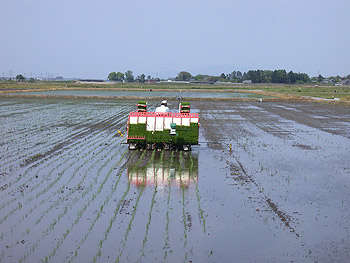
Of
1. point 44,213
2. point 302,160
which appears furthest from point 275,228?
point 302,160

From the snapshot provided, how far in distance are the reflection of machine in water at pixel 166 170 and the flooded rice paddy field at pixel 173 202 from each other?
4 centimetres

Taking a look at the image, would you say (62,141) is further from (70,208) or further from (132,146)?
(70,208)

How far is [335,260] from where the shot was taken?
905 cm

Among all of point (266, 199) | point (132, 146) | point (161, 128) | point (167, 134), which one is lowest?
point (266, 199)

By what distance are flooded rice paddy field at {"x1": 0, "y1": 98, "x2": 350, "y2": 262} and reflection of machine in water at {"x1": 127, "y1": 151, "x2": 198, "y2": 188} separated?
0.04 m

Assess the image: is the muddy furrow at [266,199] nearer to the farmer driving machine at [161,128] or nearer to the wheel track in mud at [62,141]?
the farmer driving machine at [161,128]

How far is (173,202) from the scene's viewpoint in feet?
41.4

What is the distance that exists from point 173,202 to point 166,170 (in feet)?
13.5

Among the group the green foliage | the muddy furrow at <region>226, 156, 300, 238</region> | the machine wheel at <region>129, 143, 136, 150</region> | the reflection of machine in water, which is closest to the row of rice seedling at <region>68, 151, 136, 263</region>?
the reflection of machine in water

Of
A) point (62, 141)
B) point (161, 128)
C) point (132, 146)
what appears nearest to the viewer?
point (161, 128)

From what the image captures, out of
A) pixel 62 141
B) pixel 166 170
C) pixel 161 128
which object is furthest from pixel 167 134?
pixel 62 141

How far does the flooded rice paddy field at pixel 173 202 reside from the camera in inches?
369

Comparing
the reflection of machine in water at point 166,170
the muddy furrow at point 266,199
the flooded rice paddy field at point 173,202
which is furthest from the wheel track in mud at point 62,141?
the muddy furrow at point 266,199

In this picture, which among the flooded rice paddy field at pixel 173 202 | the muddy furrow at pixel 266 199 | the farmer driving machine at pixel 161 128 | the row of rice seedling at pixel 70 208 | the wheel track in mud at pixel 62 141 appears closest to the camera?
the flooded rice paddy field at pixel 173 202
